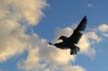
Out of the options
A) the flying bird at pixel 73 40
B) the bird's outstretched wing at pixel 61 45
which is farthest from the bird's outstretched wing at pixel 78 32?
the bird's outstretched wing at pixel 61 45

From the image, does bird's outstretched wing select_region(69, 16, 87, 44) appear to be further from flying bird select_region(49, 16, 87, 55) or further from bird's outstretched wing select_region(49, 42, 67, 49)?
bird's outstretched wing select_region(49, 42, 67, 49)

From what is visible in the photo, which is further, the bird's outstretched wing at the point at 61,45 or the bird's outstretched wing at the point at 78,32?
the bird's outstretched wing at the point at 78,32

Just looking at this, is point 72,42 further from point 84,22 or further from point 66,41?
point 84,22

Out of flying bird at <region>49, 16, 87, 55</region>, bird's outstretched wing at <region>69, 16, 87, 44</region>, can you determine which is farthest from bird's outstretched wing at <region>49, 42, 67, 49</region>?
bird's outstretched wing at <region>69, 16, 87, 44</region>

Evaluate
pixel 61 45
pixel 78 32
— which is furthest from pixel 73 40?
pixel 61 45

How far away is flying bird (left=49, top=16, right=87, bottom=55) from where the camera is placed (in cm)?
3069

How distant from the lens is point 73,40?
32.7 m

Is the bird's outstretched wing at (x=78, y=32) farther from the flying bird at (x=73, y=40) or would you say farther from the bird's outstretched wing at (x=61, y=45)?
the bird's outstretched wing at (x=61, y=45)

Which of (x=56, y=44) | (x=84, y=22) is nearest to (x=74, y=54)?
(x=56, y=44)

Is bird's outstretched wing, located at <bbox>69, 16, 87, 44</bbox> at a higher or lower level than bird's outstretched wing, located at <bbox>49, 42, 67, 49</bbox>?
higher

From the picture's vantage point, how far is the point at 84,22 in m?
32.6

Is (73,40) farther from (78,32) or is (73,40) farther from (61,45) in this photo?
(61,45)

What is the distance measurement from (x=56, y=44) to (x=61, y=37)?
1.73m

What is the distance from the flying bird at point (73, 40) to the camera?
30.7 meters
